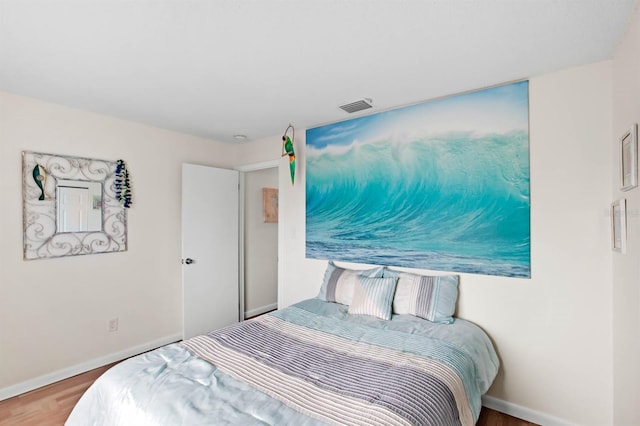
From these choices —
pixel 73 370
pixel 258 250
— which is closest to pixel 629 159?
pixel 258 250

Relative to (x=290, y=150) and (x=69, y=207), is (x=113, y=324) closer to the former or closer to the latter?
(x=69, y=207)

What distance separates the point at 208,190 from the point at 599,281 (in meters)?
3.61

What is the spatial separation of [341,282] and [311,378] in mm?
1309

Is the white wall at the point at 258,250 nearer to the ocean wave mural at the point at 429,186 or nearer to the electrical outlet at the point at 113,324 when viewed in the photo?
the ocean wave mural at the point at 429,186

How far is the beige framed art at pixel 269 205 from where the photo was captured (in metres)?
4.47

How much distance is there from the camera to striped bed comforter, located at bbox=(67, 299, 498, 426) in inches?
49.9

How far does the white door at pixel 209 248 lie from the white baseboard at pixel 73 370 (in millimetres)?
353

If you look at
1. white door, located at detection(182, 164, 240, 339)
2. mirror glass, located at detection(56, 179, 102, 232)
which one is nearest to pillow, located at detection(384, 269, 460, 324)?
white door, located at detection(182, 164, 240, 339)

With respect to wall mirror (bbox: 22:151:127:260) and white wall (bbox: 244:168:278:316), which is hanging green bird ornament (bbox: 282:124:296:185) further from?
wall mirror (bbox: 22:151:127:260)

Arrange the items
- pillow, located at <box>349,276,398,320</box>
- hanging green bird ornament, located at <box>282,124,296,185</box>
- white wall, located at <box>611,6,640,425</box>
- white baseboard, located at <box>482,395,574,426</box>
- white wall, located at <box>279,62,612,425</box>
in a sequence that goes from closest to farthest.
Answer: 1. white wall, located at <box>611,6,640,425</box>
2. white wall, located at <box>279,62,612,425</box>
3. white baseboard, located at <box>482,395,574,426</box>
4. pillow, located at <box>349,276,398,320</box>
5. hanging green bird ornament, located at <box>282,124,296,185</box>

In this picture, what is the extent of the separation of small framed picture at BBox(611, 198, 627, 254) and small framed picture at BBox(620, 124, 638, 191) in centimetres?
11

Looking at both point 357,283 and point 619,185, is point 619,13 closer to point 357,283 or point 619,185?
point 619,185

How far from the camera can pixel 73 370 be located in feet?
9.02

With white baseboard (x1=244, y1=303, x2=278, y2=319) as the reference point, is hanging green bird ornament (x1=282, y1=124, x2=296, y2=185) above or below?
above
